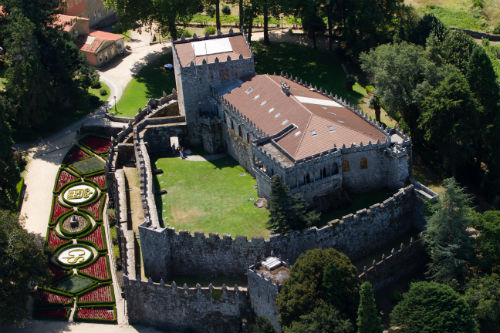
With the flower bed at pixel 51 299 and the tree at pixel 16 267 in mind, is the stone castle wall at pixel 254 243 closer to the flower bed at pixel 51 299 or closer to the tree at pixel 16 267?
the flower bed at pixel 51 299

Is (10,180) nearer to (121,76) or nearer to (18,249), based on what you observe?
(18,249)

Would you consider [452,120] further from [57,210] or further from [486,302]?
[57,210]

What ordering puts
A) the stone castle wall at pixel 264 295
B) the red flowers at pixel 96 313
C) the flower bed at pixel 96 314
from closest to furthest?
the stone castle wall at pixel 264 295 < the flower bed at pixel 96 314 < the red flowers at pixel 96 313

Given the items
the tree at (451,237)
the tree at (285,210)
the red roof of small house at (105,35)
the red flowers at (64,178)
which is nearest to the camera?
the tree at (451,237)

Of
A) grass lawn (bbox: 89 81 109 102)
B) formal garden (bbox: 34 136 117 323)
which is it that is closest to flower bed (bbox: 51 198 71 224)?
formal garden (bbox: 34 136 117 323)

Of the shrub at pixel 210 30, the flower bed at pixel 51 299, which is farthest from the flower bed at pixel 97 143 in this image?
the shrub at pixel 210 30
